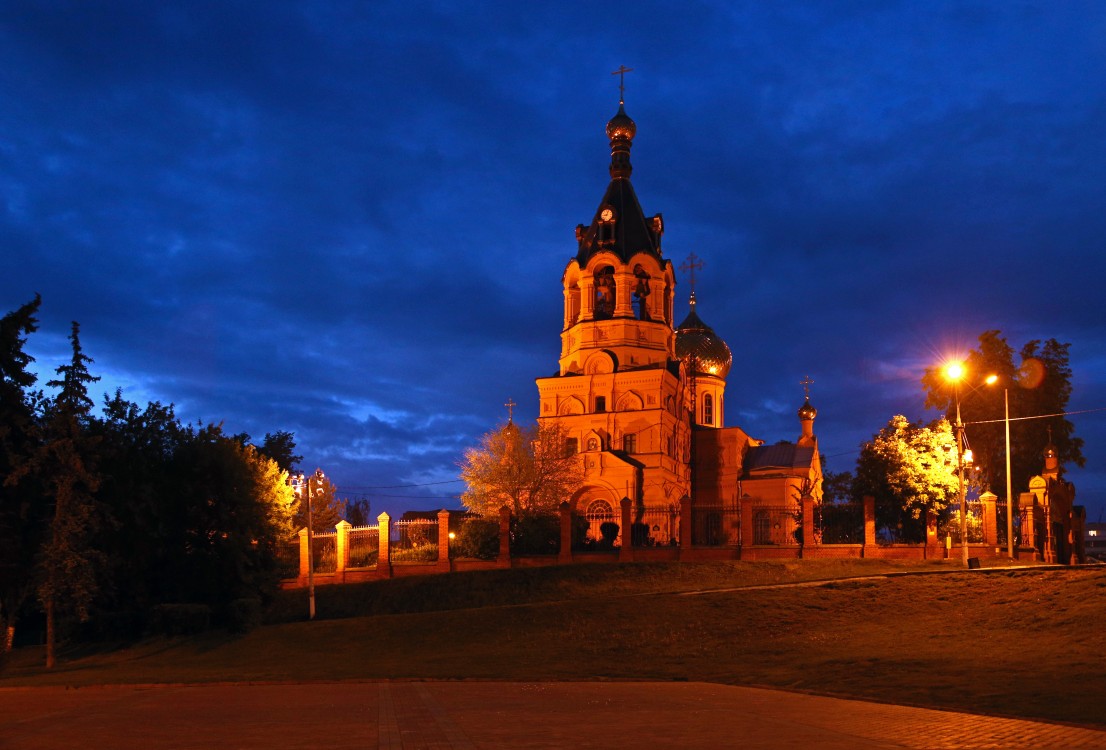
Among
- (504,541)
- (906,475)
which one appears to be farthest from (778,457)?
(504,541)

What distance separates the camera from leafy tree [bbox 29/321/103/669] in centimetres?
2584

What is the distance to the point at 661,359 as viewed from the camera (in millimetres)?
52219

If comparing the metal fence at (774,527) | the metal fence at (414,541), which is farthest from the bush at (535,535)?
the metal fence at (774,527)

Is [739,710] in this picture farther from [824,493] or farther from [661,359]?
[824,493]

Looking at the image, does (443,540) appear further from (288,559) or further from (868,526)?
(868,526)

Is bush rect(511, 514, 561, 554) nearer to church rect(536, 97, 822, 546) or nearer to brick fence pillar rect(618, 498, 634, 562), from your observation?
brick fence pillar rect(618, 498, 634, 562)

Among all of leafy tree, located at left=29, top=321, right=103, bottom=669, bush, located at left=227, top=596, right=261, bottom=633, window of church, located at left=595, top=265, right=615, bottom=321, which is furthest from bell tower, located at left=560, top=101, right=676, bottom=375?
leafy tree, located at left=29, top=321, right=103, bottom=669

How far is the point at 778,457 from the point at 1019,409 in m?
14.4

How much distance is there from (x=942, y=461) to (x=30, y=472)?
33500mm

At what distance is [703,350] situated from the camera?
6200 centimetres

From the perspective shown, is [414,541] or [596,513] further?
[596,513]

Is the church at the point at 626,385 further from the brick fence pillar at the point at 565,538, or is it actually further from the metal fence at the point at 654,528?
the brick fence pillar at the point at 565,538

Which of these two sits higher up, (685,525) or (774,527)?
(685,525)

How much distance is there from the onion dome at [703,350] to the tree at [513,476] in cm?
1814
